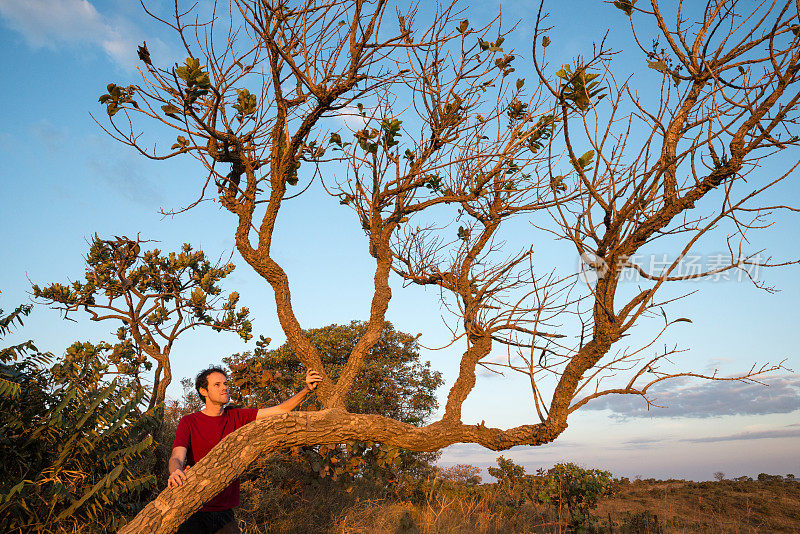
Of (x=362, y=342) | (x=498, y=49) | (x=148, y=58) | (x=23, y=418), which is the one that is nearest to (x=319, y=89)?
(x=148, y=58)

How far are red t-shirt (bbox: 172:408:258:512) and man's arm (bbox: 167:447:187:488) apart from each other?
0.24 feet

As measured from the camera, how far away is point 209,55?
17.0 ft

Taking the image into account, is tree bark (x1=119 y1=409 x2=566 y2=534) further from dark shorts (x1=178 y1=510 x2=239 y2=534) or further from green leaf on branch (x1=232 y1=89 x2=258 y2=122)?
green leaf on branch (x1=232 y1=89 x2=258 y2=122)

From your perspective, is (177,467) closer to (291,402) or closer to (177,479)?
(177,479)

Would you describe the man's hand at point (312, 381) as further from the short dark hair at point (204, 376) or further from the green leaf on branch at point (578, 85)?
the green leaf on branch at point (578, 85)

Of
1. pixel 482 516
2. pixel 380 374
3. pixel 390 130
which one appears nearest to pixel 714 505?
pixel 482 516

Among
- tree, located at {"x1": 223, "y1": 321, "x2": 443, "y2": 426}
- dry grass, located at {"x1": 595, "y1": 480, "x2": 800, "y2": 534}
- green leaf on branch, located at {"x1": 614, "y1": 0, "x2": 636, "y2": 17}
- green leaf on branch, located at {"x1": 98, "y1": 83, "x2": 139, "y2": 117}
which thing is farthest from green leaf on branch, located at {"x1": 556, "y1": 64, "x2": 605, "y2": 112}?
tree, located at {"x1": 223, "y1": 321, "x2": 443, "y2": 426}

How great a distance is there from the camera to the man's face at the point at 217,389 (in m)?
3.71

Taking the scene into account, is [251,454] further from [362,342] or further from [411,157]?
[411,157]

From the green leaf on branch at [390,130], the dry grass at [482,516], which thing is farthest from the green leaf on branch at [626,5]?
the dry grass at [482,516]

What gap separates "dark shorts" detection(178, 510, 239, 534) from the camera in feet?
10.8

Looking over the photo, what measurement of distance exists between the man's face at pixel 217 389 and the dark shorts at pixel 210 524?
77cm

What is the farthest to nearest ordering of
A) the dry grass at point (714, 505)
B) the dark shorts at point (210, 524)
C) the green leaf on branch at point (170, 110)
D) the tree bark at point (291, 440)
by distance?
the dry grass at point (714, 505) < the green leaf on branch at point (170, 110) < the dark shorts at point (210, 524) < the tree bark at point (291, 440)

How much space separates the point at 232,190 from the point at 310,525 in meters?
4.86
